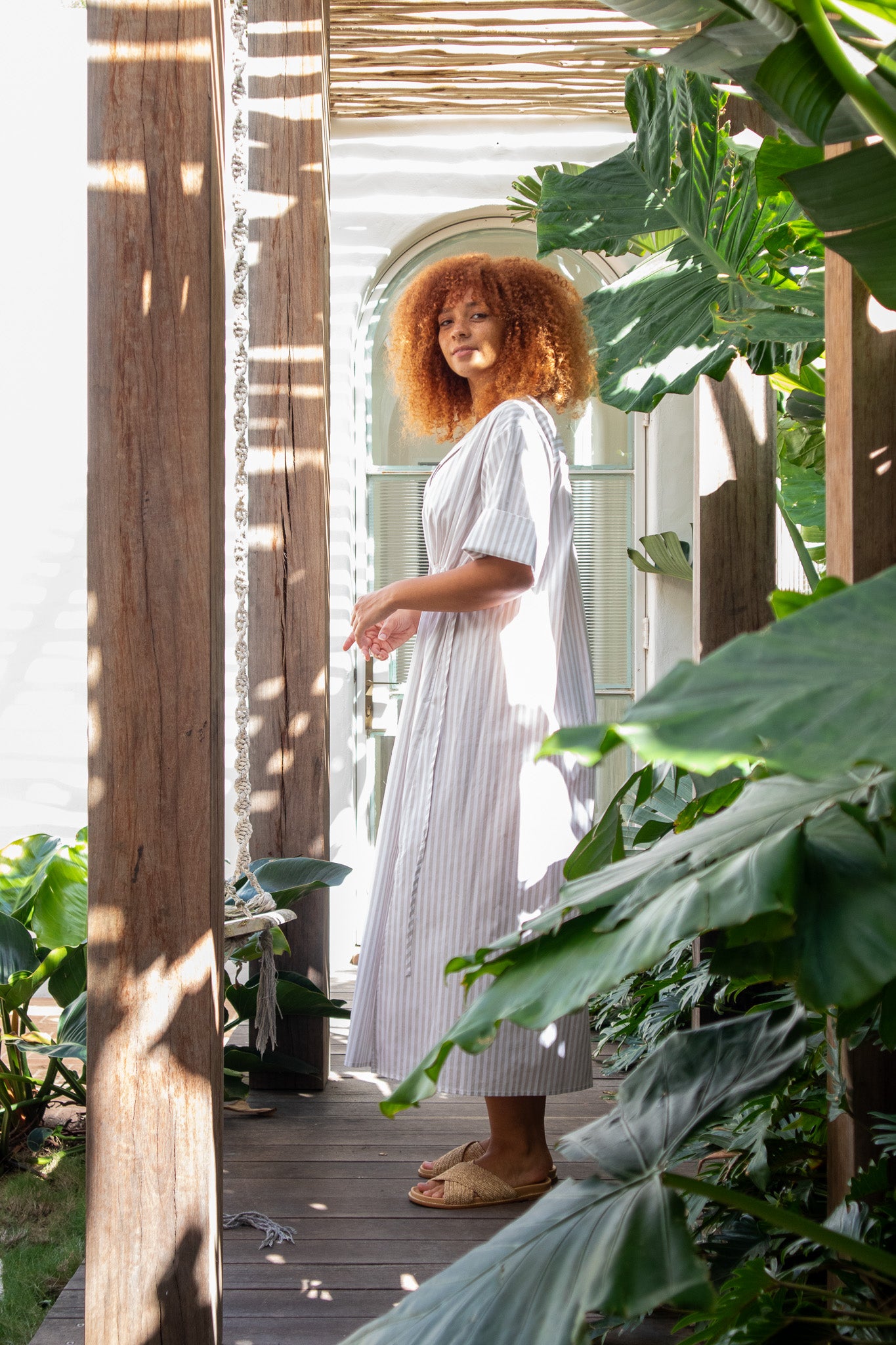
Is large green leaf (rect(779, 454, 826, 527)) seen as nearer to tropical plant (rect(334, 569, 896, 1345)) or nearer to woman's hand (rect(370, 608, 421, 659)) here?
woman's hand (rect(370, 608, 421, 659))

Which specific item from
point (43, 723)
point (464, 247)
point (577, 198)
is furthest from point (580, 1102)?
point (464, 247)

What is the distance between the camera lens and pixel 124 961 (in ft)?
3.80

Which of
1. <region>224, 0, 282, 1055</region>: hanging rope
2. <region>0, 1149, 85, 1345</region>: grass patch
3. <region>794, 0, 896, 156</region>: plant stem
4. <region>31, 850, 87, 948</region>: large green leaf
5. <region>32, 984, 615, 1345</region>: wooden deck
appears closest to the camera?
<region>794, 0, 896, 156</region>: plant stem

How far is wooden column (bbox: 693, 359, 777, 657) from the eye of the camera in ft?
6.80

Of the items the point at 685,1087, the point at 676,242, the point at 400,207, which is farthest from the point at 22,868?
the point at 400,207

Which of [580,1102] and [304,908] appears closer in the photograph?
[580,1102]

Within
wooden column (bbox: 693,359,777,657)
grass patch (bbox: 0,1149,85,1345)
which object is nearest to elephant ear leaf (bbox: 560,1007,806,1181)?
grass patch (bbox: 0,1149,85,1345)

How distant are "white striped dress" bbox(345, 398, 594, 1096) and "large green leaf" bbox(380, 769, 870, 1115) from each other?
3.98 feet

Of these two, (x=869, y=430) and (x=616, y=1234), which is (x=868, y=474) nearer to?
(x=869, y=430)

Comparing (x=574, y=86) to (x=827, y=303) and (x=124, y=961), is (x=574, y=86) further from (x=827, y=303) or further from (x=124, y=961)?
(x=124, y=961)

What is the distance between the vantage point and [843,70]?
2.44ft

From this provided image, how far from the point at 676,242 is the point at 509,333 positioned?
0.33 metres

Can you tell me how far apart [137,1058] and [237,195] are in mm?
1483

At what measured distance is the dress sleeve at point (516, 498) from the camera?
72.1 inches
